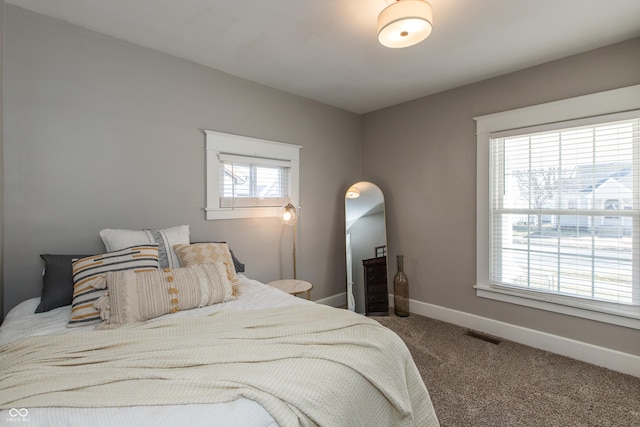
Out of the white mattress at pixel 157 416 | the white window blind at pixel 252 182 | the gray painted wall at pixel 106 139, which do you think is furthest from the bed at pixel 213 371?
the white window blind at pixel 252 182

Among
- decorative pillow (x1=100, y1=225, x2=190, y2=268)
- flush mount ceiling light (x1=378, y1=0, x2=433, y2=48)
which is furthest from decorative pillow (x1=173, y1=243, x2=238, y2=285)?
flush mount ceiling light (x1=378, y1=0, x2=433, y2=48)

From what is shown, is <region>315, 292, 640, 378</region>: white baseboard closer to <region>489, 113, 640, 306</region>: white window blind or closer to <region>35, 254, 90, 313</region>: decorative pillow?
<region>489, 113, 640, 306</region>: white window blind

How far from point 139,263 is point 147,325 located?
546mm

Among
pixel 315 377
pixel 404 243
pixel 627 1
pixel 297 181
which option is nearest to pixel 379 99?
pixel 297 181

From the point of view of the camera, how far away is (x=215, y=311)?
5.77 feet

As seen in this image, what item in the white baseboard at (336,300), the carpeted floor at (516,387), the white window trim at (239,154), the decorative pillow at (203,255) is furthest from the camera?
the white baseboard at (336,300)

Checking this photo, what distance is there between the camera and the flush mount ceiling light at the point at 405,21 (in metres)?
1.70

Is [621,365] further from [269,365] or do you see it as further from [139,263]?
[139,263]

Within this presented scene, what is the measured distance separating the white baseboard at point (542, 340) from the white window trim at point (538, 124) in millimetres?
239

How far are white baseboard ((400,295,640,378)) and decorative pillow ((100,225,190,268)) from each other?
9.11 ft

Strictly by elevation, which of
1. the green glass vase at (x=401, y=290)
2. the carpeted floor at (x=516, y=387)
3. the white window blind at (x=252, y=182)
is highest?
the white window blind at (x=252, y=182)

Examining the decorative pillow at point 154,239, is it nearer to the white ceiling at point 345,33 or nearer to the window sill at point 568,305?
the white ceiling at point 345,33

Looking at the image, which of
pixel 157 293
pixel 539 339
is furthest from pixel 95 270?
pixel 539 339

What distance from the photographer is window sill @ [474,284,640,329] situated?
233cm
